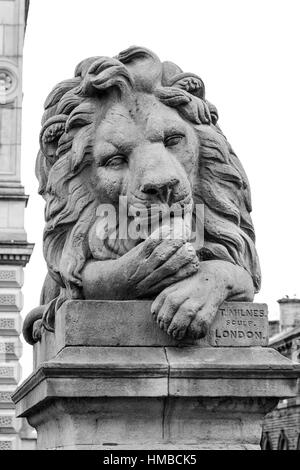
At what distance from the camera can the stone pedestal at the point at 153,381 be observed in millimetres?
5156

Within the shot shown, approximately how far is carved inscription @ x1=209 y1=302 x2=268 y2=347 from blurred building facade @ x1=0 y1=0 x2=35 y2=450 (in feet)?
51.9

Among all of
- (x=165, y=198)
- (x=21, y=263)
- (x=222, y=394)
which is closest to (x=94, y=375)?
(x=222, y=394)

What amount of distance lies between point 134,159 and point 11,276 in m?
16.4

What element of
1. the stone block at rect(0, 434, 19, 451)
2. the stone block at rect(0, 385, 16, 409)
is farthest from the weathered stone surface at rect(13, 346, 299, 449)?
the stone block at rect(0, 385, 16, 409)

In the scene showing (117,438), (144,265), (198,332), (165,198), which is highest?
(165,198)

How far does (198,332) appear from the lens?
526 cm

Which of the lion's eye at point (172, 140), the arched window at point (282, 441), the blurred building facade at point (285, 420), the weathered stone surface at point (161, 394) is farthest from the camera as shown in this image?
the arched window at point (282, 441)

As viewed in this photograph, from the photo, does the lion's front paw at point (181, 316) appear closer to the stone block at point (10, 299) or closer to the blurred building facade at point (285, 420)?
the stone block at point (10, 299)

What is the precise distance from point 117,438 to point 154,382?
0.33 meters

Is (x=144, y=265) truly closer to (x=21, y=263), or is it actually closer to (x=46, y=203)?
(x=46, y=203)

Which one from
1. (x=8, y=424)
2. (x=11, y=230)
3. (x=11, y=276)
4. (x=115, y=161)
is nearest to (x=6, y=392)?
(x=8, y=424)

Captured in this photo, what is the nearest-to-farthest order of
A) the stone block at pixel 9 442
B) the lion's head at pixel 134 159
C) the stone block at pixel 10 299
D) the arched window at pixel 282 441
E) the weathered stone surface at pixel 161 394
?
the weathered stone surface at pixel 161 394, the lion's head at pixel 134 159, the stone block at pixel 9 442, the stone block at pixel 10 299, the arched window at pixel 282 441

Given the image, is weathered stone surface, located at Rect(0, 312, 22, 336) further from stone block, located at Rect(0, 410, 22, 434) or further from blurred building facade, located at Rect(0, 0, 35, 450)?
stone block, located at Rect(0, 410, 22, 434)

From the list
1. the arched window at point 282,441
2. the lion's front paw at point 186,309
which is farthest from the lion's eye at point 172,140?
the arched window at point 282,441
